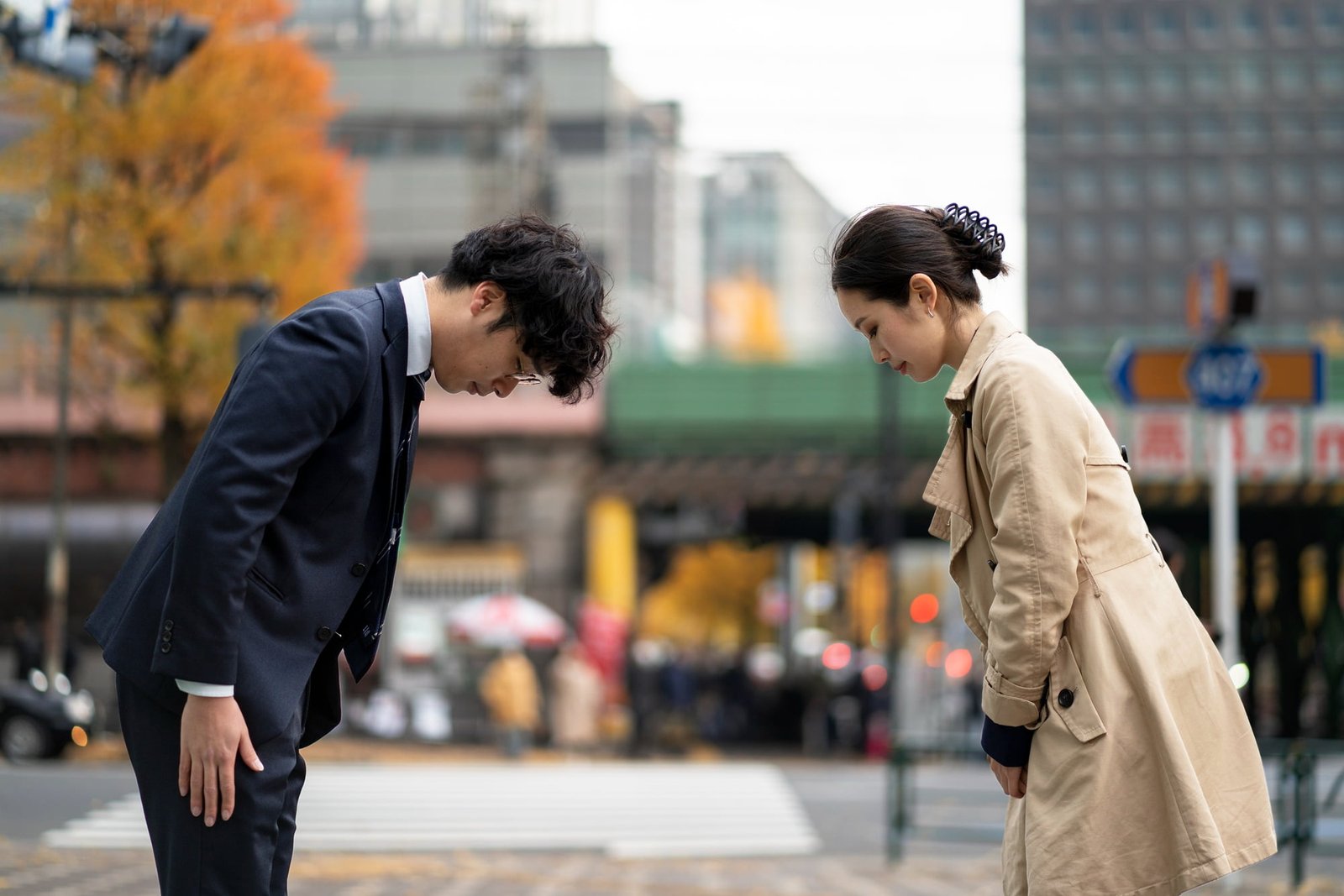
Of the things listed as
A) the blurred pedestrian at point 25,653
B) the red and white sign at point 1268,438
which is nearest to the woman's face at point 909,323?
the red and white sign at point 1268,438

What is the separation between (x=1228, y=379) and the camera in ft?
26.9

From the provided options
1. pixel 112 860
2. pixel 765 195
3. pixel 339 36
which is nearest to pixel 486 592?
pixel 339 36

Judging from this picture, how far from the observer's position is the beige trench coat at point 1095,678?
2.63 m

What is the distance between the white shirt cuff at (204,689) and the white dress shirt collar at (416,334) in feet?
2.04

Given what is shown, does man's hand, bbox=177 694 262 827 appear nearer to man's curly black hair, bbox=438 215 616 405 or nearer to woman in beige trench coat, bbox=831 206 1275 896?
man's curly black hair, bbox=438 215 616 405

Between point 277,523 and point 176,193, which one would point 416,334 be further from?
point 176,193

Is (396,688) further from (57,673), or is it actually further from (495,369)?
(495,369)

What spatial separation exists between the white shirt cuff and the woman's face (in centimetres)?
122

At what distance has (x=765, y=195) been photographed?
148 metres

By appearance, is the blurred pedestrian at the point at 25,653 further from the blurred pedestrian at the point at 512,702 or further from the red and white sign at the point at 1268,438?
the red and white sign at the point at 1268,438

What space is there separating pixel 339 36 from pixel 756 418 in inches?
643

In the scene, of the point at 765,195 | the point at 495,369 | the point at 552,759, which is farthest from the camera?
the point at 765,195

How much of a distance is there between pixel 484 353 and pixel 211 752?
0.79m

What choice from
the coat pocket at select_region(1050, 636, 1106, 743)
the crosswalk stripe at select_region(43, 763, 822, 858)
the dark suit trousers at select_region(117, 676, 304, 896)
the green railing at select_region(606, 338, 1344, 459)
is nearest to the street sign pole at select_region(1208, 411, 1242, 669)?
the crosswalk stripe at select_region(43, 763, 822, 858)
